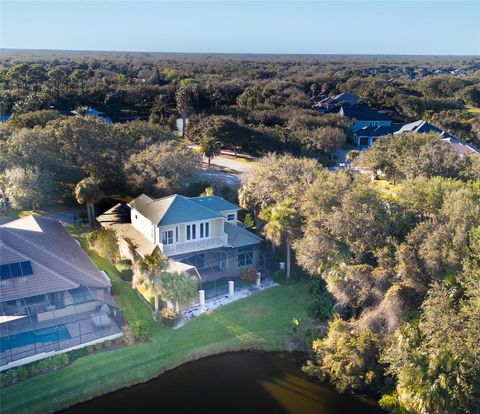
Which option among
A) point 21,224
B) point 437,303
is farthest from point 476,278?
point 21,224

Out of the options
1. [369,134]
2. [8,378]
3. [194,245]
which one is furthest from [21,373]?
[369,134]

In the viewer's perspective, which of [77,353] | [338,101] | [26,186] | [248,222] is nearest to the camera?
[77,353]

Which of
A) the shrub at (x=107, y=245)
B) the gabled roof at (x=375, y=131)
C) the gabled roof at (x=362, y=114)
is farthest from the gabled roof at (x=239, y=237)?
the gabled roof at (x=362, y=114)

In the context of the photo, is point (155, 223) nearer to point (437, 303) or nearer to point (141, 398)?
point (141, 398)

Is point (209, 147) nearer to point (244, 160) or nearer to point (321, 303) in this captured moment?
point (244, 160)

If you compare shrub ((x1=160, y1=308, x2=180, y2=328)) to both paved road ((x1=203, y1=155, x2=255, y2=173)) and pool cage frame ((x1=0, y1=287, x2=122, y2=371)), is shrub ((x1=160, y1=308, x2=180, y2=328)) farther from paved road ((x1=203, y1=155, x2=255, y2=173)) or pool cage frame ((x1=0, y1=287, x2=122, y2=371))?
paved road ((x1=203, y1=155, x2=255, y2=173))

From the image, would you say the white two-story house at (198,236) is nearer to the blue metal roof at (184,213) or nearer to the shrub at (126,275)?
the blue metal roof at (184,213)
